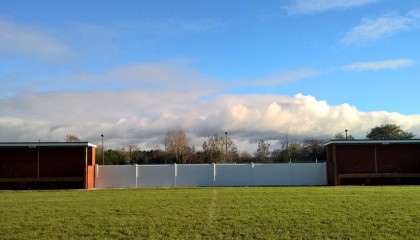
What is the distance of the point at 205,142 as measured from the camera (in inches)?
3231

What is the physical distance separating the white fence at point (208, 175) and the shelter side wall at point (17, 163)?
5045 mm

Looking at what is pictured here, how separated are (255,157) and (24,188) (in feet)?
169

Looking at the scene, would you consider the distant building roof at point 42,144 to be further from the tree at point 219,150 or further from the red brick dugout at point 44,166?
the tree at point 219,150

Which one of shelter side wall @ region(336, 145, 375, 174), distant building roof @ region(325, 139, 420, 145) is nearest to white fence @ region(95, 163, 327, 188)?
shelter side wall @ region(336, 145, 375, 174)

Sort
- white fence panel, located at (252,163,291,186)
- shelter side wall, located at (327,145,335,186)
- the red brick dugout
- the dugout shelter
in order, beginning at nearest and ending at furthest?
A: the red brick dugout → the dugout shelter → shelter side wall, located at (327,145,335,186) → white fence panel, located at (252,163,291,186)

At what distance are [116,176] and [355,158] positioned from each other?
19.4 m

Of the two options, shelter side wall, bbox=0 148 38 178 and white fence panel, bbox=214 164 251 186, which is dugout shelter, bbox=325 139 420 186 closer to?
white fence panel, bbox=214 164 251 186

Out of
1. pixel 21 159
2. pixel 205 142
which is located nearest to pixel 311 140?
pixel 205 142

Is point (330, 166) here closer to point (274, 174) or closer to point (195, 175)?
point (274, 174)

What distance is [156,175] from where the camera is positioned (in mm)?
39906

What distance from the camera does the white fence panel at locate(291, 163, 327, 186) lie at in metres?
40.1

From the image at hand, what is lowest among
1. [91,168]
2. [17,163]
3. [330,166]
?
[330,166]

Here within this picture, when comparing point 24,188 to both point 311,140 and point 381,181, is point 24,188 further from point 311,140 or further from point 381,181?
point 311,140

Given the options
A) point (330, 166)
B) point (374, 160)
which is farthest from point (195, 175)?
point (374, 160)
